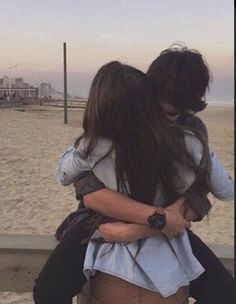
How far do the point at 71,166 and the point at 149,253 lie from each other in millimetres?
314

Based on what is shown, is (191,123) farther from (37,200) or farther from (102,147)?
(37,200)

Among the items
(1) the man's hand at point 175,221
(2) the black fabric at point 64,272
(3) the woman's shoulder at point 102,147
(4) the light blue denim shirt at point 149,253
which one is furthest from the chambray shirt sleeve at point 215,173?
(2) the black fabric at point 64,272

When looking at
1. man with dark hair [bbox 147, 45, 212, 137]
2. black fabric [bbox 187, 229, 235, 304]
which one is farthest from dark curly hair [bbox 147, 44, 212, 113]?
black fabric [bbox 187, 229, 235, 304]

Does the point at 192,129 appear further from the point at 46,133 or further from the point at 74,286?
the point at 46,133

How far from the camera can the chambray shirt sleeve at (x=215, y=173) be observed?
1.44 meters

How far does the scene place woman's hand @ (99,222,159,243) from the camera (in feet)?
4.75

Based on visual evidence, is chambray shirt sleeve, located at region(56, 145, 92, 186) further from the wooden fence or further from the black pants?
the wooden fence

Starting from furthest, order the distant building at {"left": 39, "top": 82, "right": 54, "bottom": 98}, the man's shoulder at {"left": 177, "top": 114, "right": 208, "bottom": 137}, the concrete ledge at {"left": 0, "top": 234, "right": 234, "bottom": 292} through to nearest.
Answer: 1. the distant building at {"left": 39, "top": 82, "right": 54, "bottom": 98}
2. the concrete ledge at {"left": 0, "top": 234, "right": 234, "bottom": 292}
3. the man's shoulder at {"left": 177, "top": 114, "right": 208, "bottom": 137}

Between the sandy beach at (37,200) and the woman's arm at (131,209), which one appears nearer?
the woman's arm at (131,209)

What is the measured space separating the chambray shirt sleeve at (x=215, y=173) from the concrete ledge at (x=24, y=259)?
0.40 m

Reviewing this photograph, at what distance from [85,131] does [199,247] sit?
47 cm

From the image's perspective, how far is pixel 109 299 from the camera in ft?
4.96

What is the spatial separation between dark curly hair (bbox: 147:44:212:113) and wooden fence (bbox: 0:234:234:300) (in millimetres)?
647

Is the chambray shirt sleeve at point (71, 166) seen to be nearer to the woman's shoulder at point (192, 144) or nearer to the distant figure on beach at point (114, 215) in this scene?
the distant figure on beach at point (114, 215)
